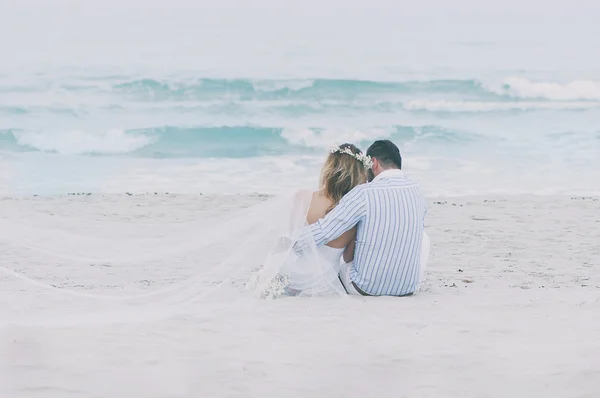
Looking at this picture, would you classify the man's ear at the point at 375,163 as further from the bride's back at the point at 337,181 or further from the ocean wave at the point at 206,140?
the ocean wave at the point at 206,140

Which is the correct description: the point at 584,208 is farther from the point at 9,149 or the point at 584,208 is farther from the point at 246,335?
the point at 9,149

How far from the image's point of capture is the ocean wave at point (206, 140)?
23828 millimetres

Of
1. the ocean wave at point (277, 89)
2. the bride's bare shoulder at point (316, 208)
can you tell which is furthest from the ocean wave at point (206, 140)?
the bride's bare shoulder at point (316, 208)

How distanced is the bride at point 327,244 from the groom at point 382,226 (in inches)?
3.6

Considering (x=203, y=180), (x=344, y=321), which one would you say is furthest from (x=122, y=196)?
(x=344, y=321)

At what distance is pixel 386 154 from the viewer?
19.6 feet

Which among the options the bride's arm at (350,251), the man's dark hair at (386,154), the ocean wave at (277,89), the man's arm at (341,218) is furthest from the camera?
the ocean wave at (277,89)

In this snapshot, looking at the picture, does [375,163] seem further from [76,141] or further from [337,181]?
[76,141]

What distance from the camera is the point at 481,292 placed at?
689 centimetres

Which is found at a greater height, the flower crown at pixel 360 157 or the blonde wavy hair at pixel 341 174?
the flower crown at pixel 360 157

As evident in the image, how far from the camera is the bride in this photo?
6074 millimetres

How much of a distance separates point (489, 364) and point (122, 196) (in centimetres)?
1217

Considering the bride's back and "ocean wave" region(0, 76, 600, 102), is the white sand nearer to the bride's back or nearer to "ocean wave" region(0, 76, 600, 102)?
the bride's back

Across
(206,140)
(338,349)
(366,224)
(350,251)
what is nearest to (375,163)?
(366,224)
